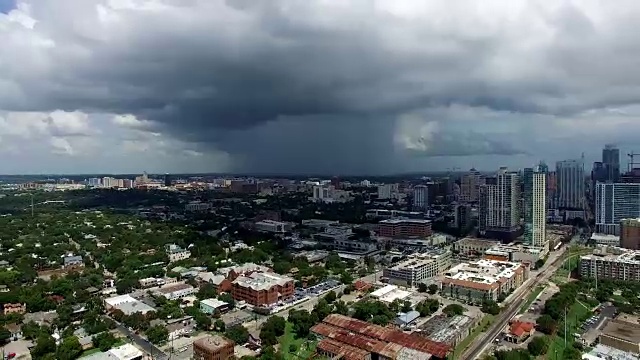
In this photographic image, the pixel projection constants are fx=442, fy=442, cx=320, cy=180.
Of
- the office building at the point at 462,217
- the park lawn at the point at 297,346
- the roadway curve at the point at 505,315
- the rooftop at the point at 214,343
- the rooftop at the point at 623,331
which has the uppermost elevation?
the office building at the point at 462,217

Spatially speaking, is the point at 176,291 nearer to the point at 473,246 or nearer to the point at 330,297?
the point at 330,297

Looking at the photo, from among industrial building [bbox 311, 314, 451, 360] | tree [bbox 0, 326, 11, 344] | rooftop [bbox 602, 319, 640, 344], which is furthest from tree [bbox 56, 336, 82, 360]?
rooftop [bbox 602, 319, 640, 344]

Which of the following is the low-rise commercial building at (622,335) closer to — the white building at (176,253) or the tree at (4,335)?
the tree at (4,335)

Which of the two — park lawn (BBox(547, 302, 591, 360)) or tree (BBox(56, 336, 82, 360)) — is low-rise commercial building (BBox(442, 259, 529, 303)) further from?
tree (BBox(56, 336, 82, 360))

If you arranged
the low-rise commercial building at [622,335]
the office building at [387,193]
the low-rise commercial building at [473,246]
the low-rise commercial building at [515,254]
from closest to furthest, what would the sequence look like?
the low-rise commercial building at [622,335], the low-rise commercial building at [515,254], the low-rise commercial building at [473,246], the office building at [387,193]

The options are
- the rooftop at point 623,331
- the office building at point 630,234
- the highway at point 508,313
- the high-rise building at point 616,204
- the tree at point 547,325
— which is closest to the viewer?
the rooftop at point 623,331

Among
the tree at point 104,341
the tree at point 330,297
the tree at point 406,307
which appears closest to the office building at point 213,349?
the tree at point 104,341

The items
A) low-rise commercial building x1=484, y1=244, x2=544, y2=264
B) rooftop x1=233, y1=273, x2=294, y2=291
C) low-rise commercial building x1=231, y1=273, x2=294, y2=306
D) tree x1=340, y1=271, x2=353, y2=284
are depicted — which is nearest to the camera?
low-rise commercial building x1=231, y1=273, x2=294, y2=306

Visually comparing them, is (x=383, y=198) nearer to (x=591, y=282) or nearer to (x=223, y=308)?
(x=591, y=282)

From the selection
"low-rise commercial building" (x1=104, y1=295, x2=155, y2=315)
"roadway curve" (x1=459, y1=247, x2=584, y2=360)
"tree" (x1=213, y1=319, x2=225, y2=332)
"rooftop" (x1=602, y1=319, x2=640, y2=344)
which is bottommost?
"roadway curve" (x1=459, y1=247, x2=584, y2=360)
